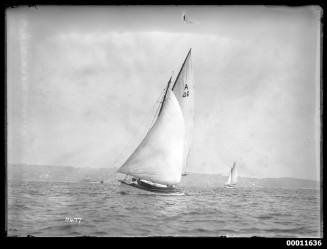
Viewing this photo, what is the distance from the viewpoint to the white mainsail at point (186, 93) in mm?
6859

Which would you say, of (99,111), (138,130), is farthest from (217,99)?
(99,111)

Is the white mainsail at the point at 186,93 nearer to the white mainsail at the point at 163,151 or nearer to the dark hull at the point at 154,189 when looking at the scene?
the white mainsail at the point at 163,151

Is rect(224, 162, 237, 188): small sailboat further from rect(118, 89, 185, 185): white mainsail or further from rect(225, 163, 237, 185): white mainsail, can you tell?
rect(118, 89, 185, 185): white mainsail

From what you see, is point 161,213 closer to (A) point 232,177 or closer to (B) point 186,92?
(A) point 232,177

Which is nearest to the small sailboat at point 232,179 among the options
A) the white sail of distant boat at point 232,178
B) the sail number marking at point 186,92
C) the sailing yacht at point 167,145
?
the white sail of distant boat at point 232,178

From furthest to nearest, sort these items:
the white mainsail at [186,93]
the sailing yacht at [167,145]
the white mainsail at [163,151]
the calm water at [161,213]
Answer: the white mainsail at [163,151]
the sailing yacht at [167,145]
the white mainsail at [186,93]
the calm water at [161,213]

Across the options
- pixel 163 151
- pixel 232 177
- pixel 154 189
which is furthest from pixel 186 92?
pixel 154 189

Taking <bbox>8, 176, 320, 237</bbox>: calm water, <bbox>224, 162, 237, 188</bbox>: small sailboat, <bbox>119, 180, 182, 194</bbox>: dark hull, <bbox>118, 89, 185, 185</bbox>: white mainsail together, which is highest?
<bbox>118, 89, 185, 185</bbox>: white mainsail

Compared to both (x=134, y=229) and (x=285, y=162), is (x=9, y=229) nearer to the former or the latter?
(x=134, y=229)

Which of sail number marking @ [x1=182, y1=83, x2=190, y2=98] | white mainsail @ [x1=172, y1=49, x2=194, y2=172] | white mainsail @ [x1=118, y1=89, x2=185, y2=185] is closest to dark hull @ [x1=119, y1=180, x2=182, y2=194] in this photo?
white mainsail @ [x1=118, y1=89, x2=185, y2=185]

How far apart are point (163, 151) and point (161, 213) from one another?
4.39 feet

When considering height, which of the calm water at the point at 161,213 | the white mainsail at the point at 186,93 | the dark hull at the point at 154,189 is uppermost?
the white mainsail at the point at 186,93

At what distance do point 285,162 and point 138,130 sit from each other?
8.07 feet

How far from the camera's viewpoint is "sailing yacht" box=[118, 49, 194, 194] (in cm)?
702
